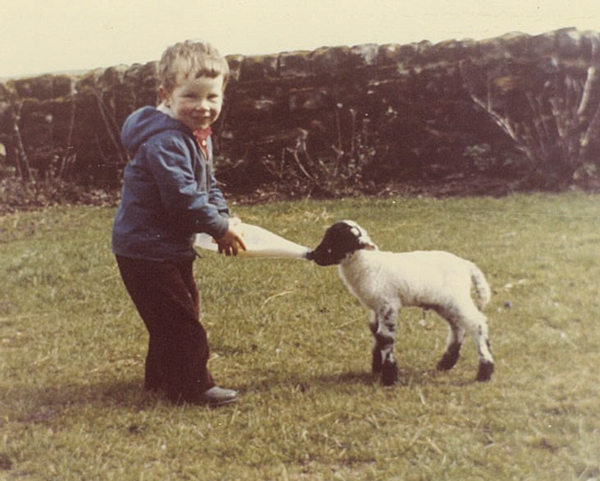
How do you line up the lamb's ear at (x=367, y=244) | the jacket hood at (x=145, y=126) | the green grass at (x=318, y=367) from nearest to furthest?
the green grass at (x=318, y=367) < the jacket hood at (x=145, y=126) < the lamb's ear at (x=367, y=244)

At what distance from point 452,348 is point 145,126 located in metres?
1.06

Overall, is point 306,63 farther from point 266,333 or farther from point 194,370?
point 194,370

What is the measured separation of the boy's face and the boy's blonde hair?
1cm

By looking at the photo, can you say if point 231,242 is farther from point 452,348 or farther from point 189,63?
point 452,348

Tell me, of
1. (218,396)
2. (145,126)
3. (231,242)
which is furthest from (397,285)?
(145,126)

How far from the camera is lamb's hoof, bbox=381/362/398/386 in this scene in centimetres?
217

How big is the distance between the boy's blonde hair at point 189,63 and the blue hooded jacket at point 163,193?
0.42 feet

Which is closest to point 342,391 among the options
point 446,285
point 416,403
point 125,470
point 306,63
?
point 416,403

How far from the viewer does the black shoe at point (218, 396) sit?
225cm

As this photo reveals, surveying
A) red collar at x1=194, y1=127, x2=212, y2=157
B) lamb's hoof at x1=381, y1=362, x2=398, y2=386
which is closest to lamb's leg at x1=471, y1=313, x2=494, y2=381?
lamb's hoof at x1=381, y1=362, x2=398, y2=386

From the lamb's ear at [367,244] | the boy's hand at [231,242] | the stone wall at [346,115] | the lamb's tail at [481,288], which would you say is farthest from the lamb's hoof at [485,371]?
the boy's hand at [231,242]

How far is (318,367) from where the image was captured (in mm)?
2320

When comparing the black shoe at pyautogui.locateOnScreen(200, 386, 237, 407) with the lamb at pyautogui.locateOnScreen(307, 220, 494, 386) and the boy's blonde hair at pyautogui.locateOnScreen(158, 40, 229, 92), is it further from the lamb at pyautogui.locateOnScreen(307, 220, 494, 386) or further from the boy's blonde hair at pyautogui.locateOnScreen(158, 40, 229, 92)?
the boy's blonde hair at pyautogui.locateOnScreen(158, 40, 229, 92)

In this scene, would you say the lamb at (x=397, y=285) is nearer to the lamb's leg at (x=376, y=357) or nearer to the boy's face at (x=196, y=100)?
the lamb's leg at (x=376, y=357)
